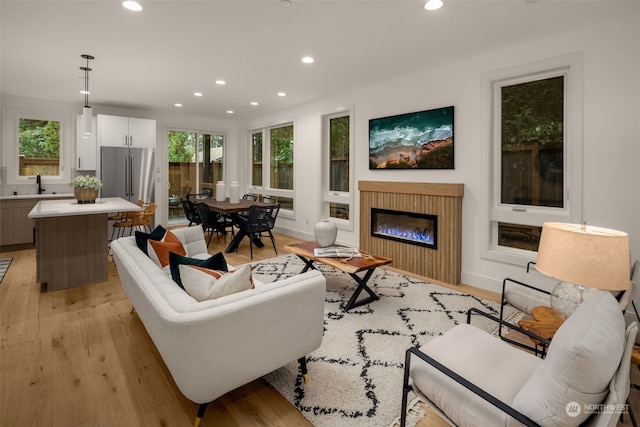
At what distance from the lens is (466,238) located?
4.04 meters

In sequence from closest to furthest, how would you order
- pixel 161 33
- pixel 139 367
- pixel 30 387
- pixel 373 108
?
pixel 30 387 → pixel 139 367 → pixel 161 33 → pixel 373 108

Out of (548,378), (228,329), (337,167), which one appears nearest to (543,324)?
(548,378)

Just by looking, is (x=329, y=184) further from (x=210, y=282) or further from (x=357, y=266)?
(x=210, y=282)

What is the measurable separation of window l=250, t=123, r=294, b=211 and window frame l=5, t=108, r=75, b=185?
3.64 meters

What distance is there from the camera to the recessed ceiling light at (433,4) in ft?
8.55

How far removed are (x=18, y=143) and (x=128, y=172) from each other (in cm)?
182

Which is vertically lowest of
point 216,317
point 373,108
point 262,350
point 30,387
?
point 30,387

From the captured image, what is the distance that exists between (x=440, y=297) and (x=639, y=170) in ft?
6.66

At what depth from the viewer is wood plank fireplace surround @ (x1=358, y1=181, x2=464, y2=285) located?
13.0 ft

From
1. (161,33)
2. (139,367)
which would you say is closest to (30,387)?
(139,367)

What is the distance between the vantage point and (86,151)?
629 cm

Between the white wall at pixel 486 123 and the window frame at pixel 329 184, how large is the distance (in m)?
0.11

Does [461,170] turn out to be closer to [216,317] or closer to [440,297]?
[440,297]

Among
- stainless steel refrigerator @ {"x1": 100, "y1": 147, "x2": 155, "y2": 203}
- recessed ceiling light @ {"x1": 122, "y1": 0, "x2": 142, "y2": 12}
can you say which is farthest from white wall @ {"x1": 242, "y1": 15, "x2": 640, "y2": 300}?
stainless steel refrigerator @ {"x1": 100, "y1": 147, "x2": 155, "y2": 203}
